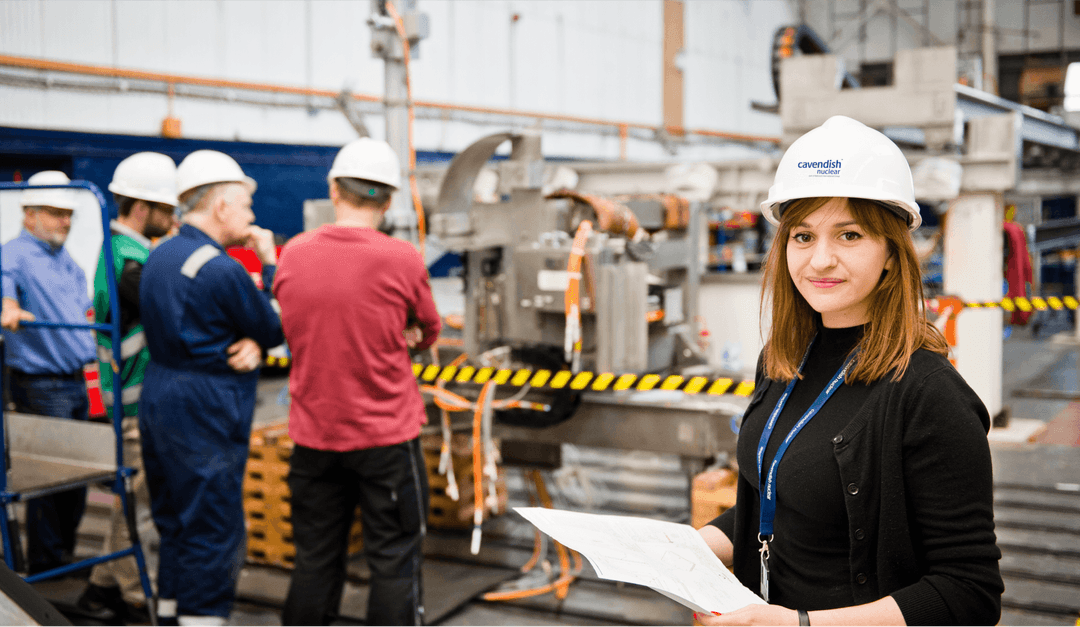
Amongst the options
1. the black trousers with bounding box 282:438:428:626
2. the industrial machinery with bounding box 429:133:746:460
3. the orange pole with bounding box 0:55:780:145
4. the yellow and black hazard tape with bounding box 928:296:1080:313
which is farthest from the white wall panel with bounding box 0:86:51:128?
the yellow and black hazard tape with bounding box 928:296:1080:313

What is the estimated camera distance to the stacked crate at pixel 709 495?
173 inches

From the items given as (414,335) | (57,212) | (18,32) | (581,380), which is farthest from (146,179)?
(18,32)

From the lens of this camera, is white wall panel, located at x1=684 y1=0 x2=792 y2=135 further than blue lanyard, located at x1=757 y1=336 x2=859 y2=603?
Yes

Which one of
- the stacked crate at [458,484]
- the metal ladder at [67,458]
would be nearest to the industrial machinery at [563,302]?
the stacked crate at [458,484]

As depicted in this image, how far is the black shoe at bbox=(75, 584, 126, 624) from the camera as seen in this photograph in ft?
13.9

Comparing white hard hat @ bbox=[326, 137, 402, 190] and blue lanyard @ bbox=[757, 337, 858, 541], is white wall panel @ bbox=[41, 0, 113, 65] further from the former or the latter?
blue lanyard @ bbox=[757, 337, 858, 541]

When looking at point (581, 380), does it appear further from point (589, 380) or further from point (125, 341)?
point (125, 341)

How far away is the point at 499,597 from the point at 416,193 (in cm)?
209

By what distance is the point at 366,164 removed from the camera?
3449 mm

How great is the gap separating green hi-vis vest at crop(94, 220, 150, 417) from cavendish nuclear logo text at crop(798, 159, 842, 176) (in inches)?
129

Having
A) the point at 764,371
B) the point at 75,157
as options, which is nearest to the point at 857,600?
the point at 764,371

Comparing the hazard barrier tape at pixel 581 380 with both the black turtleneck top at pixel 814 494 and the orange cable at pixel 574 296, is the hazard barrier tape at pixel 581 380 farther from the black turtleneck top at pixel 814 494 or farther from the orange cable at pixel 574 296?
the black turtleneck top at pixel 814 494

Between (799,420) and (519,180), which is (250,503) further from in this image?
(799,420)

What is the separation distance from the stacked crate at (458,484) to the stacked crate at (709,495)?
133 centimetres
